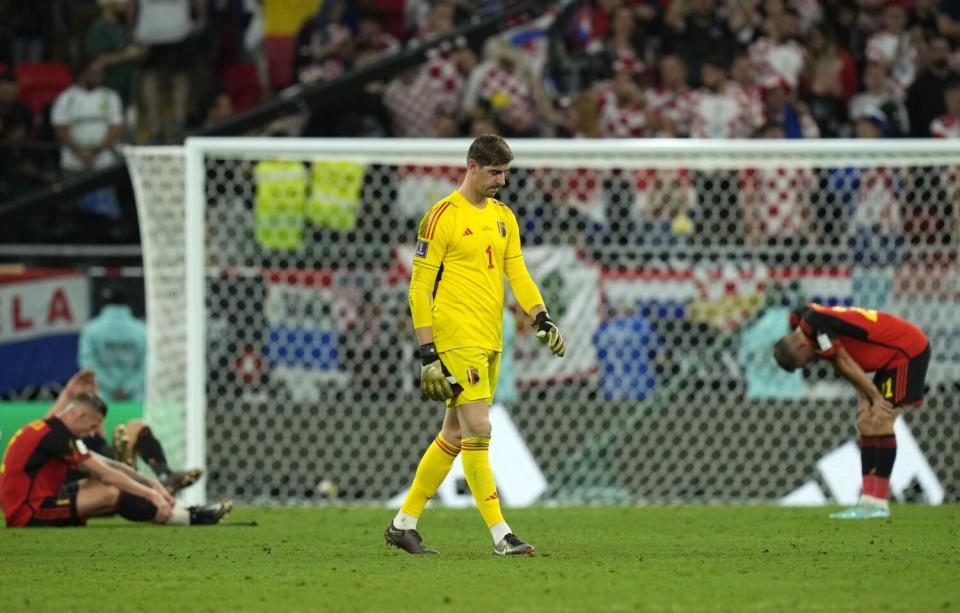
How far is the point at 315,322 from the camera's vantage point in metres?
13.5

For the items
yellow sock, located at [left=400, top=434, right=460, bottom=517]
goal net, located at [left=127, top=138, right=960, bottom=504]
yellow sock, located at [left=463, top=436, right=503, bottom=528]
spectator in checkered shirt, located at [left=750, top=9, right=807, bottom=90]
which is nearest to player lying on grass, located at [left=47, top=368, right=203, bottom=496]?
goal net, located at [left=127, top=138, right=960, bottom=504]

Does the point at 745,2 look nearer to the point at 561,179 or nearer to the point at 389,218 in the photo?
the point at 561,179

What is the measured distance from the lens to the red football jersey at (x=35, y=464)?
34.1 ft

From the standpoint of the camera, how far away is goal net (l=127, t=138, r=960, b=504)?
1314 centimetres

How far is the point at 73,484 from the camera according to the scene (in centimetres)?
1080

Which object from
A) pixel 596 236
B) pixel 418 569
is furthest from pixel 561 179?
pixel 418 569

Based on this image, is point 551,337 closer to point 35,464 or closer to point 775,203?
point 35,464

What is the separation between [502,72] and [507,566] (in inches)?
363

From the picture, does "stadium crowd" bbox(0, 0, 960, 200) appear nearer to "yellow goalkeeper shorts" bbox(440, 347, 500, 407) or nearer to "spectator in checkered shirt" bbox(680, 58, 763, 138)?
"spectator in checkered shirt" bbox(680, 58, 763, 138)

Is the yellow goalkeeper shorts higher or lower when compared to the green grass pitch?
higher

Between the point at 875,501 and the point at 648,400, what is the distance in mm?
2669

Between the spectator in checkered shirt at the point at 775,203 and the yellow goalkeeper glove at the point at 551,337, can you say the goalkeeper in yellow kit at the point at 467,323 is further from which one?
the spectator in checkered shirt at the point at 775,203

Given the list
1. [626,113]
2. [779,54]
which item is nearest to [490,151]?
[626,113]

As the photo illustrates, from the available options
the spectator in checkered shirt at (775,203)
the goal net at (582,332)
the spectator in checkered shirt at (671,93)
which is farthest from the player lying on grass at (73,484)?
Result: the spectator in checkered shirt at (671,93)
